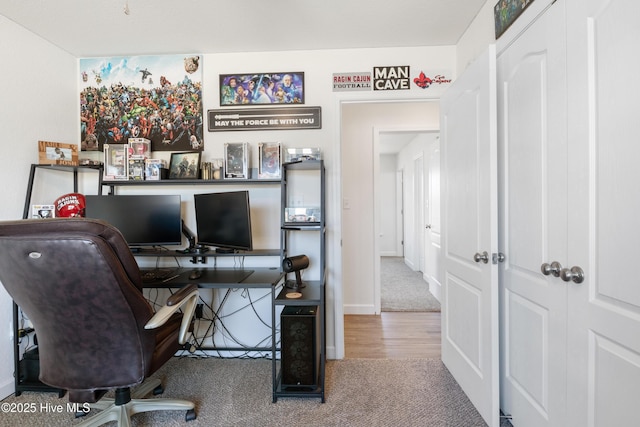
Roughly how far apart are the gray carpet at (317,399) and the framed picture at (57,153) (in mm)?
1613

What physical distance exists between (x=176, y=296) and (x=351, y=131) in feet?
8.48

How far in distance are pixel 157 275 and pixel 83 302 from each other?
2.69 ft

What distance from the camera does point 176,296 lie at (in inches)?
58.1

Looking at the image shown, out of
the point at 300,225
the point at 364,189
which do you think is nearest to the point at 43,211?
the point at 300,225

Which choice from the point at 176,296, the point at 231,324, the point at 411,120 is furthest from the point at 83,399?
the point at 411,120

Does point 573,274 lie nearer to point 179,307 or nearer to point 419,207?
point 179,307

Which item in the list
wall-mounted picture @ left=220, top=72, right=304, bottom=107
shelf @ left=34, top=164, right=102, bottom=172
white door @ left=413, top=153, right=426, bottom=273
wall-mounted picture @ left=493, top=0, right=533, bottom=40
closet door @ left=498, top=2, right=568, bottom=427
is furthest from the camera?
white door @ left=413, top=153, right=426, bottom=273

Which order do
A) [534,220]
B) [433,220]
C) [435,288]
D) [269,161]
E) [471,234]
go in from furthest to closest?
[433,220], [435,288], [269,161], [471,234], [534,220]

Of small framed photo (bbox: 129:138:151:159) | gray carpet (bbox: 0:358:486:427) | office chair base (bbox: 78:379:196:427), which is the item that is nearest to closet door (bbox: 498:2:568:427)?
gray carpet (bbox: 0:358:486:427)

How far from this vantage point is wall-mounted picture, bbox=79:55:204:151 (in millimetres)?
2381

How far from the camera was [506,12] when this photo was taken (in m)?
1.58

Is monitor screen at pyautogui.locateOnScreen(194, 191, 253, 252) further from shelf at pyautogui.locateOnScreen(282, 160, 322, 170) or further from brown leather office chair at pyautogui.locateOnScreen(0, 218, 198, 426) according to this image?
brown leather office chair at pyautogui.locateOnScreen(0, 218, 198, 426)

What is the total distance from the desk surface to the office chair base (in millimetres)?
628

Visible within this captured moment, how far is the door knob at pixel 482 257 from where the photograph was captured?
5.02 feet
